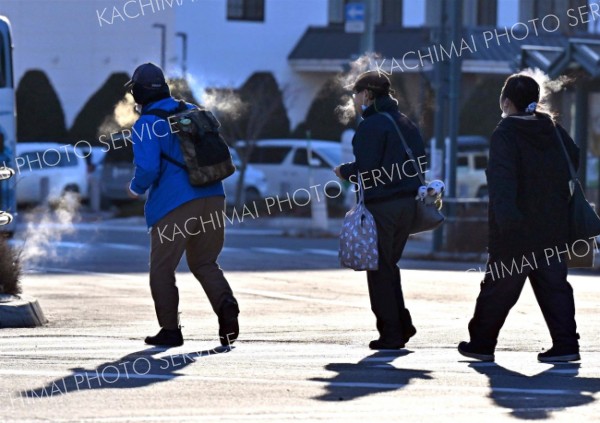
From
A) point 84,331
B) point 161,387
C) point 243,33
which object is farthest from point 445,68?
point 243,33

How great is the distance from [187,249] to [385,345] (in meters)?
1.32

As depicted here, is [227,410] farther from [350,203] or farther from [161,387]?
[350,203]

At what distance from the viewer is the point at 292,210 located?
33.0 m

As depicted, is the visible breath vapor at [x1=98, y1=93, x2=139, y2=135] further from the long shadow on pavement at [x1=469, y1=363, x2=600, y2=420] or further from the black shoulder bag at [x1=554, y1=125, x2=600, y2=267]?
the long shadow on pavement at [x1=469, y1=363, x2=600, y2=420]

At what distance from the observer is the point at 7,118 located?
70.7 ft

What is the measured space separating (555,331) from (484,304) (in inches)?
16.4

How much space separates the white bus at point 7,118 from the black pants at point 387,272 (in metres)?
11.3

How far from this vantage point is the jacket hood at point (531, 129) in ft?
28.0

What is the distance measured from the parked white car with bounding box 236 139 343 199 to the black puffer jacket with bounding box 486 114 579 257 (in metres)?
26.5

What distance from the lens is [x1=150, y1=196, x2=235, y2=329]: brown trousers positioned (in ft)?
29.8

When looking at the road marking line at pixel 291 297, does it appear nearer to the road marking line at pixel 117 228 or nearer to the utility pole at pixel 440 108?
the utility pole at pixel 440 108

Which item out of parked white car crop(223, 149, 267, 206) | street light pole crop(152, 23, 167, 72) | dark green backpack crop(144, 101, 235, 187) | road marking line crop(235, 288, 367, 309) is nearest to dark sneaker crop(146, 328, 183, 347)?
dark green backpack crop(144, 101, 235, 187)

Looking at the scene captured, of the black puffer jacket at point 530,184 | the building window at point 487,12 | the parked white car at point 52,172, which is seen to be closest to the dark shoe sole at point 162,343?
the black puffer jacket at point 530,184

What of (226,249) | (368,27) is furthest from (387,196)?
(368,27)
